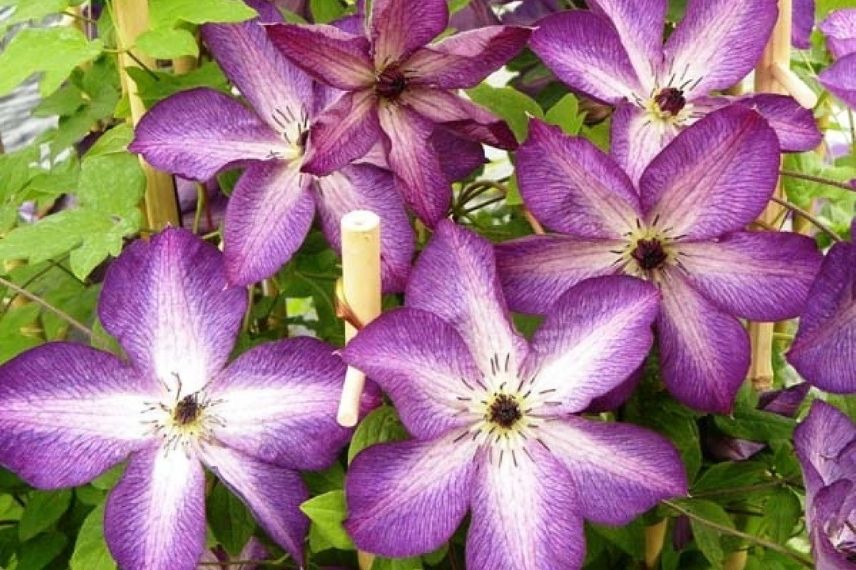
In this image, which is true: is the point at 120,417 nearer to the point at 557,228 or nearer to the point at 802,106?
the point at 557,228

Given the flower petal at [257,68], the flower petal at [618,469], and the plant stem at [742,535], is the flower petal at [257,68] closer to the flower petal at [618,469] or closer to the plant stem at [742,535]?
the flower petal at [618,469]

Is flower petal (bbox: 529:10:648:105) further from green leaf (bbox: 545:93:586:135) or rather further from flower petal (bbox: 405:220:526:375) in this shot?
flower petal (bbox: 405:220:526:375)

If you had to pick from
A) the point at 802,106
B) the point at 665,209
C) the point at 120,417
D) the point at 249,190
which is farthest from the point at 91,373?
the point at 802,106

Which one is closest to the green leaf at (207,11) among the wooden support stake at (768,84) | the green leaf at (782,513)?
the wooden support stake at (768,84)

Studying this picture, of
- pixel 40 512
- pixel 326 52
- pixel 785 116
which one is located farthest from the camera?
pixel 40 512

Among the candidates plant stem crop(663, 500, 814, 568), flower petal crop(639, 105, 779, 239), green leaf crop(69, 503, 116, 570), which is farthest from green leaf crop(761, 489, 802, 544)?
green leaf crop(69, 503, 116, 570)

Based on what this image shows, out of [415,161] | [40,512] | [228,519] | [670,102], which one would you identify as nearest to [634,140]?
[670,102]

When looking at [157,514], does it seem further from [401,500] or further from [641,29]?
[641,29]
